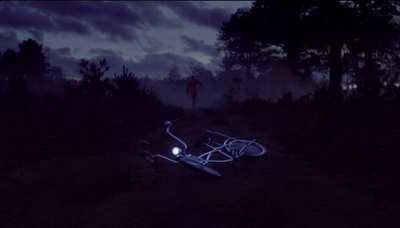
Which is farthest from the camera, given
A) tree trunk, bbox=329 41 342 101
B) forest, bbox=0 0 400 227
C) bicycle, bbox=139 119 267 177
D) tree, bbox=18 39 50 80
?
tree, bbox=18 39 50 80

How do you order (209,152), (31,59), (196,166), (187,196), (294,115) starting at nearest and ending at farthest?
(187,196) → (196,166) → (209,152) → (294,115) → (31,59)

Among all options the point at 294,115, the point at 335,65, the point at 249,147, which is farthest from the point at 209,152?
the point at 335,65

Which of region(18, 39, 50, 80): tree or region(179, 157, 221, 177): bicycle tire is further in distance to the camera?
region(18, 39, 50, 80): tree

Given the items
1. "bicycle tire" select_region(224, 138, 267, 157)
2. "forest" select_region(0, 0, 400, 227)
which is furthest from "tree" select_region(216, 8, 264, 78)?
"bicycle tire" select_region(224, 138, 267, 157)

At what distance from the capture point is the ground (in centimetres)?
546

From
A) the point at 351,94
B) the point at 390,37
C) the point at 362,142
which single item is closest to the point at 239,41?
the point at 390,37

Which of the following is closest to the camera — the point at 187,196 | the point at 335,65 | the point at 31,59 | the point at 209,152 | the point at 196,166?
the point at 187,196

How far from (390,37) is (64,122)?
15430mm

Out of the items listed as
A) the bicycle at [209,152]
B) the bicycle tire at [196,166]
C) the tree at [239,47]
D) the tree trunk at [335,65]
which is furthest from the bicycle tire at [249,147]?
the tree at [239,47]

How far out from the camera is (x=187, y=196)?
6.74 metres

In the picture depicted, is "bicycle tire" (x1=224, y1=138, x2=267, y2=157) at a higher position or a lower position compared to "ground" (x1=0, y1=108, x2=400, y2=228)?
higher

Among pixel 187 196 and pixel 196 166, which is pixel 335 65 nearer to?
pixel 196 166

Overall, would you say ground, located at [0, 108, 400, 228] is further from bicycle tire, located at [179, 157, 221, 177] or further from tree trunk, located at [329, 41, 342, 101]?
tree trunk, located at [329, 41, 342, 101]

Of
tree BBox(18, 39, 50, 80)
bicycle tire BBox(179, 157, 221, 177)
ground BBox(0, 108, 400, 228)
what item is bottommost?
ground BBox(0, 108, 400, 228)
